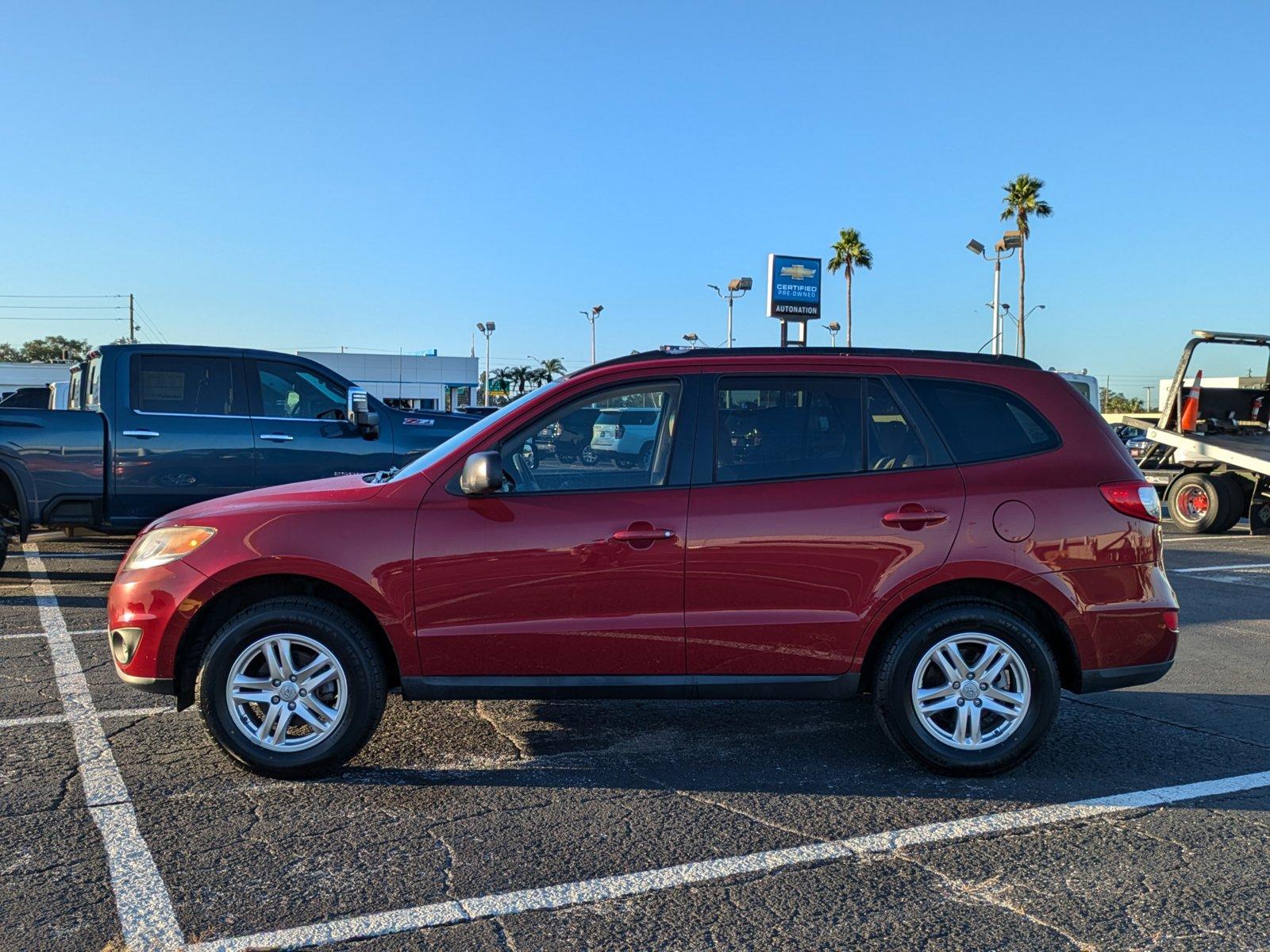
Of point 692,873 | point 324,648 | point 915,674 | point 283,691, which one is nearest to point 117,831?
point 283,691

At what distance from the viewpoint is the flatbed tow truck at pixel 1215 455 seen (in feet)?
49.2

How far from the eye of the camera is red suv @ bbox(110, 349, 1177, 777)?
4562 millimetres

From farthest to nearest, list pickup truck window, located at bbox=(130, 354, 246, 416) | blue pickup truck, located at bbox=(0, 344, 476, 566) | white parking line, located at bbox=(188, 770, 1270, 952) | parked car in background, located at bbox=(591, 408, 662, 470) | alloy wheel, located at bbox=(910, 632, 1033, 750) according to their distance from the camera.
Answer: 1. pickup truck window, located at bbox=(130, 354, 246, 416)
2. blue pickup truck, located at bbox=(0, 344, 476, 566)
3. parked car in background, located at bbox=(591, 408, 662, 470)
4. alloy wheel, located at bbox=(910, 632, 1033, 750)
5. white parking line, located at bbox=(188, 770, 1270, 952)

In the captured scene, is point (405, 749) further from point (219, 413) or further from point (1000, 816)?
point (219, 413)

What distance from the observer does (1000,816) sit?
427cm

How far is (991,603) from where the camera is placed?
186 inches

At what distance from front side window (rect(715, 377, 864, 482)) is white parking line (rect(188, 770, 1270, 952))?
1.51m

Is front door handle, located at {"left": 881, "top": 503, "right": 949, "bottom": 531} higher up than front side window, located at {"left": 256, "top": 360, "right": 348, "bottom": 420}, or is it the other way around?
front side window, located at {"left": 256, "top": 360, "right": 348, "bottom": 420}

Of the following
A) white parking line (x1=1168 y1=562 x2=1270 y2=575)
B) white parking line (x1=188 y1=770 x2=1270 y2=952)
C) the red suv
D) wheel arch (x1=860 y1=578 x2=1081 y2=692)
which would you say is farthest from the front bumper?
white parking line (x1=1168 y1=562 x2=1270 y2=575)

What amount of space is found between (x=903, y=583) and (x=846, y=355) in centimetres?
104

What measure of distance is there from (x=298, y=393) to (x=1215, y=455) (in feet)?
38.8

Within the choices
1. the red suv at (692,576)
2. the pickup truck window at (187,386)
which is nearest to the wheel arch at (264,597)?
the red suv at (692,576)

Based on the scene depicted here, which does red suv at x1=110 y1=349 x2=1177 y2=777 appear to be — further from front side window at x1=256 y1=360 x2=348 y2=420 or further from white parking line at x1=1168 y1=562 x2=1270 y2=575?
white parking line at x1=1168 y1=562 x2=1270 y2=575

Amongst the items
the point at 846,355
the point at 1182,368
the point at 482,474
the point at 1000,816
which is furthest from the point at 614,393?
the point at 1182,368
